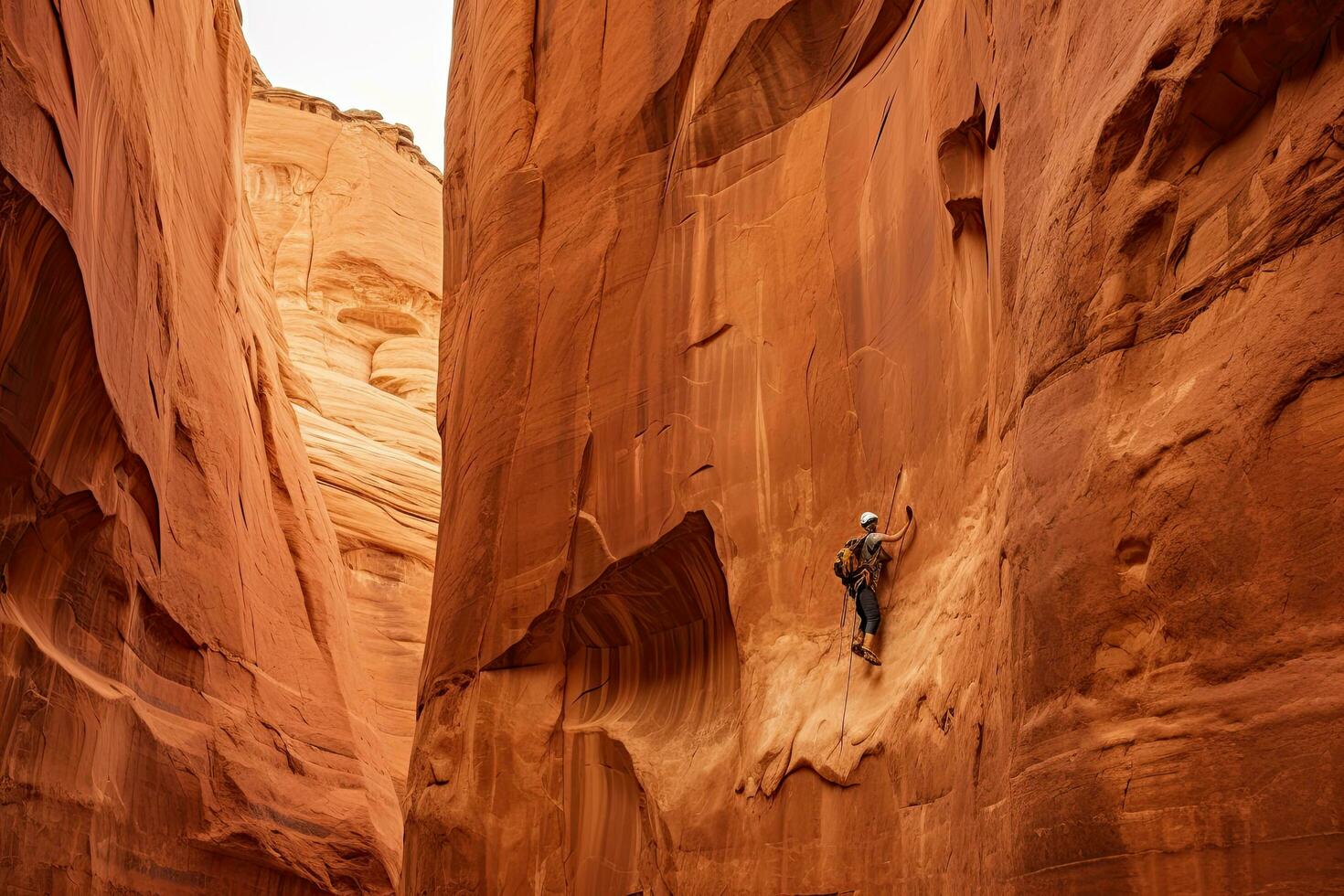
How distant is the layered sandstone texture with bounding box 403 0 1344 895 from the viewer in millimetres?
5691

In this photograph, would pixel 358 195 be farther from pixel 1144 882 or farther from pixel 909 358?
pixel 1144 882

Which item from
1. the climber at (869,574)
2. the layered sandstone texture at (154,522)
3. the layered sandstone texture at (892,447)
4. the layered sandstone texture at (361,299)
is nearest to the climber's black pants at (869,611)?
the climber at (869,574)

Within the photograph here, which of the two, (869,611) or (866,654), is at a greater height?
(869,611)

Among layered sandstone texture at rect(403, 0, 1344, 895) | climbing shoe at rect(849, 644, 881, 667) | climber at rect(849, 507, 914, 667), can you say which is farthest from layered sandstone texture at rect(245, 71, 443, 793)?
climbing shoe at rect(849, 644, 881, 667)

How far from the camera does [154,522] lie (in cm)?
1645

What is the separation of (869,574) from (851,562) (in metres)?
0.22

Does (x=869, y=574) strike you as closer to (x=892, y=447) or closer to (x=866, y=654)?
(x=866, y=654)

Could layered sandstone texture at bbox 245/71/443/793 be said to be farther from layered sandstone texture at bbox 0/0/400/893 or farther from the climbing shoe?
the climbing shoe

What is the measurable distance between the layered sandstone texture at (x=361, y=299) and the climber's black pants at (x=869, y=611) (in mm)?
18613

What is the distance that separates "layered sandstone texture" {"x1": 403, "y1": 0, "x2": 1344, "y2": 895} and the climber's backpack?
360 mm

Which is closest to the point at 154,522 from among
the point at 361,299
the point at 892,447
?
the point at 892,447

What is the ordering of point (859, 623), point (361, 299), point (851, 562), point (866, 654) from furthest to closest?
point (361, 299)
point (859, 623)
point (851, 562)
point (866, 654)

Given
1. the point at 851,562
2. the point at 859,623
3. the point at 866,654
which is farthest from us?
the point at 859,623

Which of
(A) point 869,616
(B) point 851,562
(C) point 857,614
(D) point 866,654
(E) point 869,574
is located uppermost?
A: (B) point 851,562
